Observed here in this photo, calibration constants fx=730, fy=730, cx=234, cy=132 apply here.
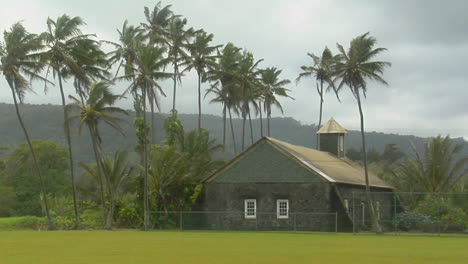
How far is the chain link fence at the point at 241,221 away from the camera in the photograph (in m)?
47.6

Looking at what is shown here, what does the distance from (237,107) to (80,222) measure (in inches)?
913

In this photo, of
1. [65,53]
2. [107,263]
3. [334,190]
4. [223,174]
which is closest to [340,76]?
[334,190]

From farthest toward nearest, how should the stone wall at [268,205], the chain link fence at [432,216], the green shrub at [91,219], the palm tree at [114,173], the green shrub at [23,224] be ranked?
1. the green shrub at [91,219]
2. the palm tree at [114,173]
3. the green shrub at [23,224]
4. the stone wall at [268,205]
5. the chain link fence at [432,216]

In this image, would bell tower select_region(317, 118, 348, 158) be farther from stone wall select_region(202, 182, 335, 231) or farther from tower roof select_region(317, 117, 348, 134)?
stone wall select_region(202, 182, 335, 231)

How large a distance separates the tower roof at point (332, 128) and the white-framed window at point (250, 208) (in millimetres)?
14892

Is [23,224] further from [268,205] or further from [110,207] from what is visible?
[268,205]

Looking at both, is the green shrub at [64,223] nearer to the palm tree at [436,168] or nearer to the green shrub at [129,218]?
the green shrub at [129,218]

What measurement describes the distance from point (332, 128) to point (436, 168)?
12.6 meters

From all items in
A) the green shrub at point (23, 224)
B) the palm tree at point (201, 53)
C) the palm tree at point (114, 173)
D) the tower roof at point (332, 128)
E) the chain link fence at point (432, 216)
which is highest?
the palm tree at point (201, 53)

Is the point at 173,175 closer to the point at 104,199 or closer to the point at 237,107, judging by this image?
the point at 104,199

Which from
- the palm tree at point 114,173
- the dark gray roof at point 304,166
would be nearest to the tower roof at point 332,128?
the dark gray roof at point 304,166

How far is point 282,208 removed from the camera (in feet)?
163

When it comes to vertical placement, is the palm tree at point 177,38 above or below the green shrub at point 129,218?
above

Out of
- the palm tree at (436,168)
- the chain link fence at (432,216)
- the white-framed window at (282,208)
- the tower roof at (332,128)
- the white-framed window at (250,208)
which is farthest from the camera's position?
the tower roof at (332,128)
